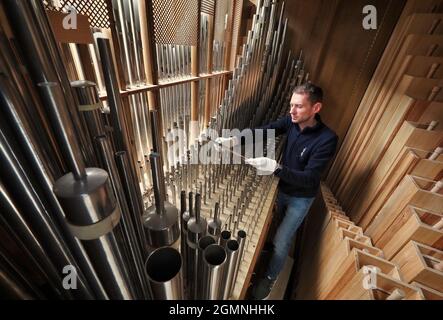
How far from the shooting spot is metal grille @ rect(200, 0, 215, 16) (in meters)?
1.88

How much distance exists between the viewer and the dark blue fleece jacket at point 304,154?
1.69m

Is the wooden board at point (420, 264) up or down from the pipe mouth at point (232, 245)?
down

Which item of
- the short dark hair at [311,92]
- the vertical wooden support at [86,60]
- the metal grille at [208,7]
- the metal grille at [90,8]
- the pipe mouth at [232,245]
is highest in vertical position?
the metal grille at [208,7]

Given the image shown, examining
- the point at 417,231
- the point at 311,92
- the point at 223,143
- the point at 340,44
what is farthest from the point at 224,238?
the point at 340,44

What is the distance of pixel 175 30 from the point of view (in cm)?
158

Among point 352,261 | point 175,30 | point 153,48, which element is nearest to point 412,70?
point 352,261

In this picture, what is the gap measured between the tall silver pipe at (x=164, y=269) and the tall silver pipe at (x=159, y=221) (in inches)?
2.8

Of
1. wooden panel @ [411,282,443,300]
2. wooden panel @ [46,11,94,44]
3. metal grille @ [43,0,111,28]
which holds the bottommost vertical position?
wooden panel @ [411,282,443,300]

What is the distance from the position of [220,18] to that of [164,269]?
8.84ft

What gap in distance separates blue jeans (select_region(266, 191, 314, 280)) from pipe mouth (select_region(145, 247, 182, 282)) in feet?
6.05

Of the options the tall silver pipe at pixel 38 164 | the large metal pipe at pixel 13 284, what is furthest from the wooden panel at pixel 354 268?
the large metal pipe at pixel 13 284

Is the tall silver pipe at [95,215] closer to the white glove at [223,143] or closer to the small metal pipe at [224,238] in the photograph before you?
the small metal pipe at [224,238]

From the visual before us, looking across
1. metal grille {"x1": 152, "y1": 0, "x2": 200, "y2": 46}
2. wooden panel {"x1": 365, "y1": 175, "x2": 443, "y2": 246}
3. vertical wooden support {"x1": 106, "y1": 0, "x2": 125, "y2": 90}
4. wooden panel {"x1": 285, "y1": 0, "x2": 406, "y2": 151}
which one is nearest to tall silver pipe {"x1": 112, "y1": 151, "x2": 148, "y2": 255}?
vertical wooden support {"x1": 106, "y1": 0, "x2": 125, "y2": 90}

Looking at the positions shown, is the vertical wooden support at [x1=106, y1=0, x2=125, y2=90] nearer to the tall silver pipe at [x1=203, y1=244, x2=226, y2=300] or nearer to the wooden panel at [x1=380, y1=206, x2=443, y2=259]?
the tall silver pipe at [x1=203, y1=244, x2=226, y2=300]
